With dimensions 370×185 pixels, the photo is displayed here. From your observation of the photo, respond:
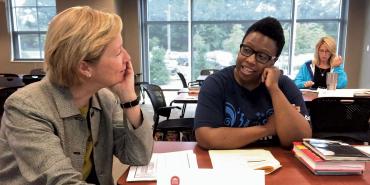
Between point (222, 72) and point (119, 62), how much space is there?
2.21 feet

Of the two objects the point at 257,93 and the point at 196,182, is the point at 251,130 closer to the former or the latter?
the point at 257,93

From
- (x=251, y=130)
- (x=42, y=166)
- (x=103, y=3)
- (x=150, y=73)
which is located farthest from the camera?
(x=150, y=73)

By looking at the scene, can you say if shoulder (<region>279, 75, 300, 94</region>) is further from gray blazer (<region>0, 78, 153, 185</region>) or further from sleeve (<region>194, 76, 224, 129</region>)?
gray blazer (<region>0, 78, 153, 185</region>)

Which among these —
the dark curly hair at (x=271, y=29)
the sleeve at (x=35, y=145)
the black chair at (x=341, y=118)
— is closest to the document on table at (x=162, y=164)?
the sleeve at (x=35, y=145)

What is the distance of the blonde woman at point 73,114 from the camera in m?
0.93

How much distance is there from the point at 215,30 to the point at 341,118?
5.14m

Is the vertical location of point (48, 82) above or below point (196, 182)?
above

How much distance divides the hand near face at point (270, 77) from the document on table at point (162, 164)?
1.66ft

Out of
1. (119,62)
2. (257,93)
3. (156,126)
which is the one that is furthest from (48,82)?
(156,126)

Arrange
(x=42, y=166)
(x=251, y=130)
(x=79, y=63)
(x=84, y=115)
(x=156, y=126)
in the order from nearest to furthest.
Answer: (x=42, y=166) → (x=79, y=63) → (x=84, y=115) → (x=251, y=130) → (x=156, y=126)

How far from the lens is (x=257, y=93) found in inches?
61.2

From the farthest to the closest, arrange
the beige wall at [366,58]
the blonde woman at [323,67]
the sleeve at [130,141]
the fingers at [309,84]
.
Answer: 1. the beige wall at [366,58]
2. the blonde woman at [323,67]
3. the fingers at [309,84]
4. the sleeve at [130,141]

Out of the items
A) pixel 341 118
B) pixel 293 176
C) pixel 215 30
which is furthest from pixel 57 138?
pixel 215 30

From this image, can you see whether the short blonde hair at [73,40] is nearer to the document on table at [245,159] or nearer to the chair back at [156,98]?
the document on table at [245,159]
